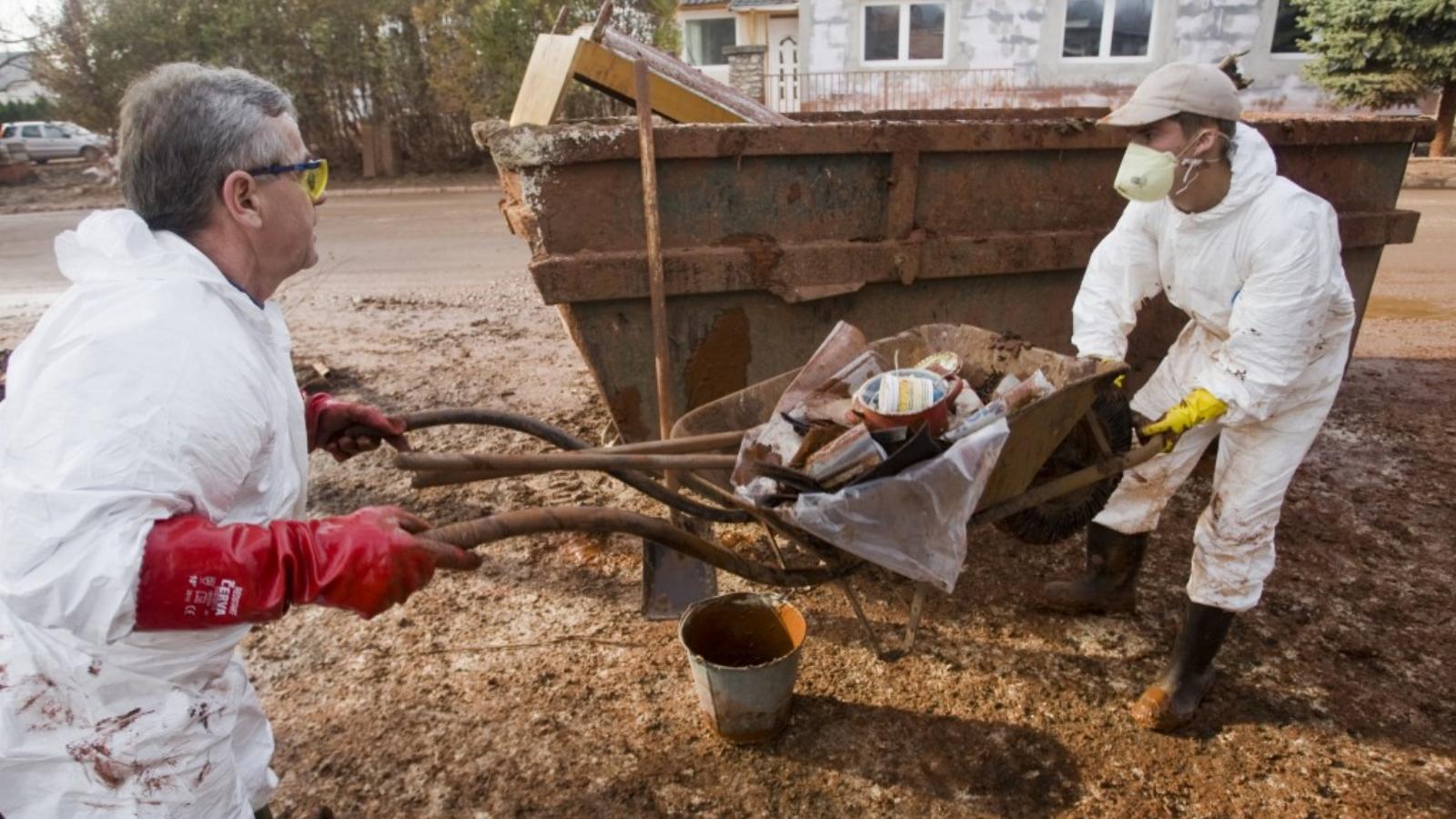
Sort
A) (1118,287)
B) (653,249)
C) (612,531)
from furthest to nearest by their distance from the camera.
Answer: (653,249) → (1118,287) → (612,531)

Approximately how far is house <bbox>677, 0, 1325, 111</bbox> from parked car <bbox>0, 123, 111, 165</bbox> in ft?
62.1

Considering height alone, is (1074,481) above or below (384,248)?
above

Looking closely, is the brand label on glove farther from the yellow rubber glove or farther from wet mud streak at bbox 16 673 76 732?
the yellow rubber glove

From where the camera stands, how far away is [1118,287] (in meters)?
3.23

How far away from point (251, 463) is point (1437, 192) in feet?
56.5

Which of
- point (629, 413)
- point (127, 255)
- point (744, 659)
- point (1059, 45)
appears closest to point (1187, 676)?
point (744, 659)

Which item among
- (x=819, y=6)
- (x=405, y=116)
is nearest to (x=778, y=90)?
(x=819, y=6)

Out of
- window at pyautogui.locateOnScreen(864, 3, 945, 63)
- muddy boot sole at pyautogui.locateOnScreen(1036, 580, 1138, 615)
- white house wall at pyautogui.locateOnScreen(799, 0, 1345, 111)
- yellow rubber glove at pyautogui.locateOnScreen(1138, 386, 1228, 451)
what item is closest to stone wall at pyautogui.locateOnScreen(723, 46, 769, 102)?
white house wall at pyautogui.locateOnScreen(799, 0, 1345, 111)

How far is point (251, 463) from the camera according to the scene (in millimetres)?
1790

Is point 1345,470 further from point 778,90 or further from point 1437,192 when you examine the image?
point 778,90

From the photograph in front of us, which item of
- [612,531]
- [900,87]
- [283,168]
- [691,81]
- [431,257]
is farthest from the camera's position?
[900,87]

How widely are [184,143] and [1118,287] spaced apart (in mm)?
2943

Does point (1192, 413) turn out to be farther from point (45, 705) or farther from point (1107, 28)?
point (1107, 28)

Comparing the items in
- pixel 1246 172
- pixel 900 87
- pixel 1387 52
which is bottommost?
pixel 1246 172
